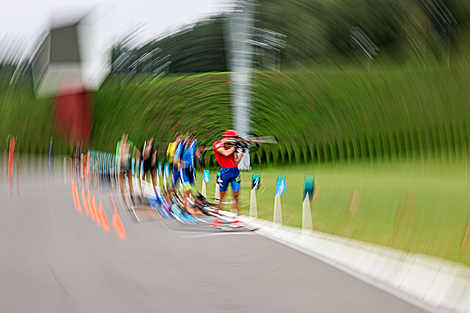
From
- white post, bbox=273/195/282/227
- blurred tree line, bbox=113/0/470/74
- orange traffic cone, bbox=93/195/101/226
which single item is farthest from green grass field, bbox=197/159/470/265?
orange traffic cone, bbox=93/195/101/226

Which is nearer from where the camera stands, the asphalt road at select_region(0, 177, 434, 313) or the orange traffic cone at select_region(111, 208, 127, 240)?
the asphalt road at select_region(0, 177, 434, 313)

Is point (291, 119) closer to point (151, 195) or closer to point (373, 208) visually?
point (373, 208)

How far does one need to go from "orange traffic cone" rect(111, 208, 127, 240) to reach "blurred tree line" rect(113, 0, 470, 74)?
9.14 ft

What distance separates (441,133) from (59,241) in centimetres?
601

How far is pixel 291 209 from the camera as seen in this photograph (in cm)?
1260

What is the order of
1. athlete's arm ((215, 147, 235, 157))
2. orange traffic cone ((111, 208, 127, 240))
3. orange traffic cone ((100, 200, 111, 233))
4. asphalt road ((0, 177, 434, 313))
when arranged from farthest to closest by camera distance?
1. athlete's arm ((215, 147, 235, 157))
2. orange traffic cone ((100, 200, 111, 233))
3. orange traffic cone ((111, 208, 127, 240))
4. asphalt road ((0, 177, 434, 313))

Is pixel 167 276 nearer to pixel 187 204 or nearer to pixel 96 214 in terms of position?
pixel 96 214

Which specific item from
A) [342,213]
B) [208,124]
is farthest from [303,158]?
[208,124]

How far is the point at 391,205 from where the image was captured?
12484 mm

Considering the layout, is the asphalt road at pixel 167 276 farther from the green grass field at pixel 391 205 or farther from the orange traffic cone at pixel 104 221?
the green grass field at pixel 391 205

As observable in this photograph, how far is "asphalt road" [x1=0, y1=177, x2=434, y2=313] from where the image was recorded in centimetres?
435

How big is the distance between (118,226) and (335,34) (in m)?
4.95

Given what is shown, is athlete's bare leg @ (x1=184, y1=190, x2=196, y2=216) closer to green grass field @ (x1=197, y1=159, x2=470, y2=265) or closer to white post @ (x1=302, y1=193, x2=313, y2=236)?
green grass field @ (x1=197, y1=159, x2=470, y2=265)

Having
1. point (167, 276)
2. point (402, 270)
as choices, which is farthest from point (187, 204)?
point (402, 270)
